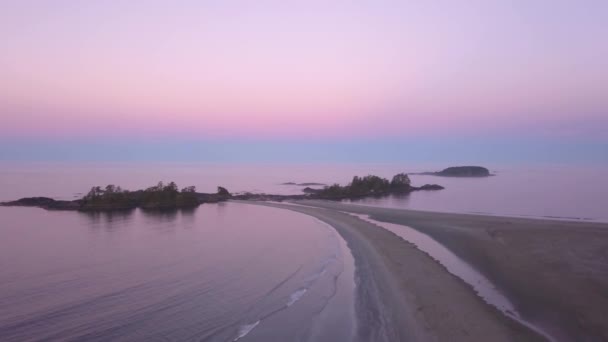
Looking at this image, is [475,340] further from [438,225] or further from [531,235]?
[438,225]

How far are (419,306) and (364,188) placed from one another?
194 ft

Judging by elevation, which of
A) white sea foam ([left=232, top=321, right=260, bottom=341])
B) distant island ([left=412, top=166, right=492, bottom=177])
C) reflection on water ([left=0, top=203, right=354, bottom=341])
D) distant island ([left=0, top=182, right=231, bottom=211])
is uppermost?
distant island ([left=412, top=166, right=492, bottom=177])

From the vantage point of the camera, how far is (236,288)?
1470cm

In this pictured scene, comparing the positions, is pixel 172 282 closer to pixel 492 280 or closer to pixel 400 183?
pixel 492 280

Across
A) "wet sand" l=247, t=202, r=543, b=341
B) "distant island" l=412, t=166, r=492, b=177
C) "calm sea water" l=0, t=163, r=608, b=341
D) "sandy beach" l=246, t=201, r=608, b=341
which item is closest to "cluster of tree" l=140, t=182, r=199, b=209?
"calm sea water" l=0, t=163, r=608, b=341

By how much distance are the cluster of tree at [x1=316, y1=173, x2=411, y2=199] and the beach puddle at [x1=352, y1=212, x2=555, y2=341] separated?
35.3 metres

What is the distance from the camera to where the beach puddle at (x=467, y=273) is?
38.6 ft

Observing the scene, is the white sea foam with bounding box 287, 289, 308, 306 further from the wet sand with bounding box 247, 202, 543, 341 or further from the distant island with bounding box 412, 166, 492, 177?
the distant island with bounding box 412, 166, 492, 177

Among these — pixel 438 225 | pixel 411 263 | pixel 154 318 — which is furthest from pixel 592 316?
pixel 438 225

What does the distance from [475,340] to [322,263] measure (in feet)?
33.7

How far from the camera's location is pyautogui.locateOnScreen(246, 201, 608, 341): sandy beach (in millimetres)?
10430

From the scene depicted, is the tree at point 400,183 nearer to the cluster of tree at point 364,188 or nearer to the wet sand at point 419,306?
the cluster of tree at point 364,188

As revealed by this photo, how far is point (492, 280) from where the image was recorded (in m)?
15.8

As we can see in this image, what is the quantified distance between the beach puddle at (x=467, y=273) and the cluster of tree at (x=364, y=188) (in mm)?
35282
